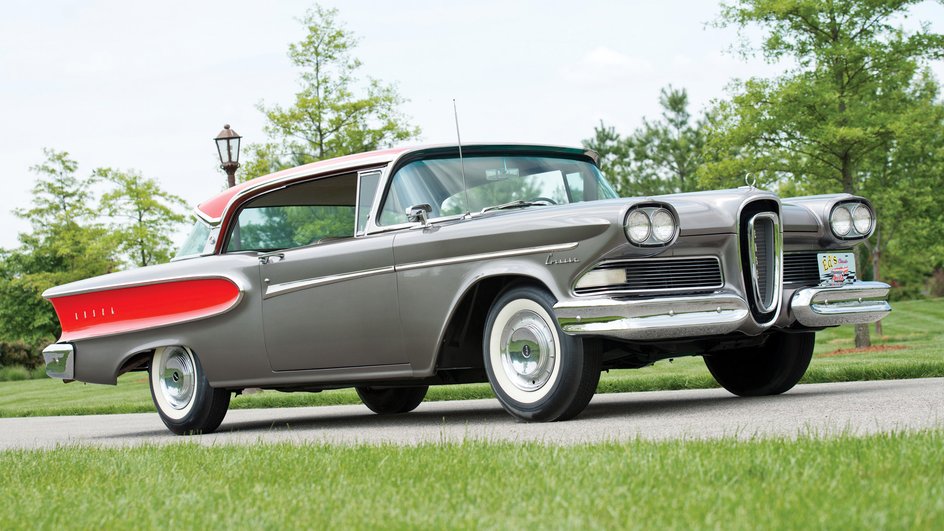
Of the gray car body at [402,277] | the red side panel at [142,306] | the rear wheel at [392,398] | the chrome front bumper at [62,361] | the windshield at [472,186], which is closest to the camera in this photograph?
the gray car body at [402,277]

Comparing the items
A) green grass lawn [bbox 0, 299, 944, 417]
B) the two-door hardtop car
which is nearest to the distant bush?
green grass lawn [bbox 0, 299, 944, 417]

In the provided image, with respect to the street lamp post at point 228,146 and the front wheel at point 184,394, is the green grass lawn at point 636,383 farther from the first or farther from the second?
the front wheel at point 184,394

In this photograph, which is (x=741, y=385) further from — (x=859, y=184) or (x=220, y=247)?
(x=859, y=184)

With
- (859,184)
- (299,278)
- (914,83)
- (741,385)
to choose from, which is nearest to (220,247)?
(299,278)

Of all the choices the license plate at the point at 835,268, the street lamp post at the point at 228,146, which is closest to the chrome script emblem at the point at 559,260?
the license plate at the point at 835,268

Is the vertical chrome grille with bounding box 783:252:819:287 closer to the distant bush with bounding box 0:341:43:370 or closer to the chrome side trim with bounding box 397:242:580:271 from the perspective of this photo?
the chrome side trim with bounding box 397:242:580:271

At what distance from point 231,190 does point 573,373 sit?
3.76 m

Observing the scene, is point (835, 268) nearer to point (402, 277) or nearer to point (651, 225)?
point (651, 225)

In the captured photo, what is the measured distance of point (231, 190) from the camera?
28.7 feet

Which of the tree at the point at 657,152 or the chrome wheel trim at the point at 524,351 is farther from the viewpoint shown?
the tree at the point at 657,152

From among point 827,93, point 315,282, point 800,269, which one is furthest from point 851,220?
point 827,93

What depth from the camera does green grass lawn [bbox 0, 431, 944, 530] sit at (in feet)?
9.82

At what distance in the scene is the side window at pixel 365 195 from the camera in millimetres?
7316

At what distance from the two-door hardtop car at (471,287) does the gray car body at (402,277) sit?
0.5 inches
